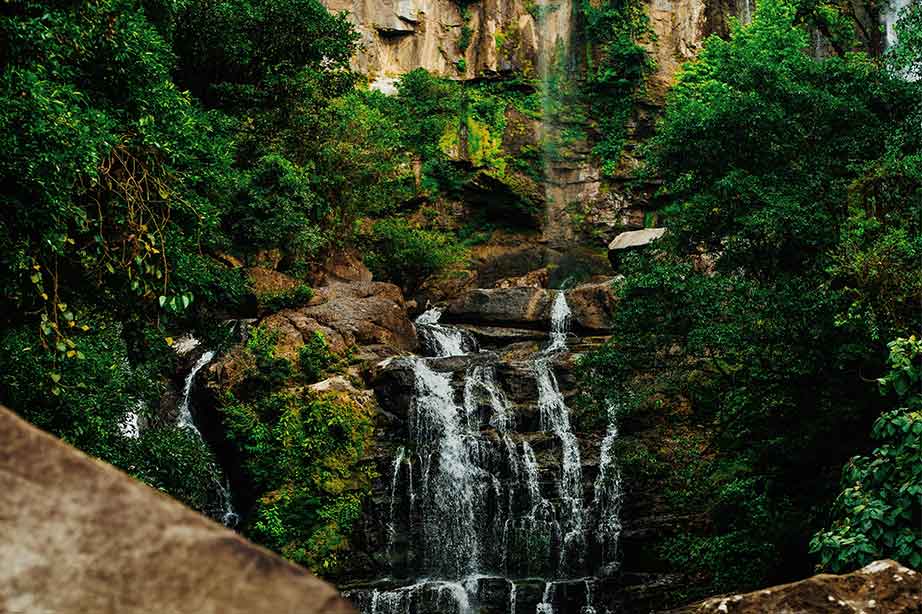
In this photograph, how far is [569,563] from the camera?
1605cm

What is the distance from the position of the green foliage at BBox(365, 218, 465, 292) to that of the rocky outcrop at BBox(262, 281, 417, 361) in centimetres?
406

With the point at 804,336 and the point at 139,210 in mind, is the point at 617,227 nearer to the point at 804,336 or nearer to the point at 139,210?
the point at 804,336

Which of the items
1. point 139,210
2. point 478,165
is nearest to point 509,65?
point 478,165

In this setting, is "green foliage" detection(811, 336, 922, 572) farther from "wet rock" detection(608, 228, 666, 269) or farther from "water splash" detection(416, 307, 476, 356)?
"wet rock" detection(608, 228, 666, 269)

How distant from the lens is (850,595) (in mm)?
3299

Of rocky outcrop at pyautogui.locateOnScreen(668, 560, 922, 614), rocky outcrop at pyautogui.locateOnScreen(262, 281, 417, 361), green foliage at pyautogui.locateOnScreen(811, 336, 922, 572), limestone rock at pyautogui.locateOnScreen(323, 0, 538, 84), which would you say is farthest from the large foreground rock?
limestone rock at pyautogui.locateOnScreen(323, 0, 538, 84)

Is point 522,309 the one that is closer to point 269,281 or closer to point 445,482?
point 269,281

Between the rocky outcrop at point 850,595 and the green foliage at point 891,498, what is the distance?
130 inches

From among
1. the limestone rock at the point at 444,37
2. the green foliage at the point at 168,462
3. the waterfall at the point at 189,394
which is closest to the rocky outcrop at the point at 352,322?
the waterfall at the point at 189,394

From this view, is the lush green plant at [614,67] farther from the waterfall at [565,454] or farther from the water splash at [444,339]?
the waterfall at [565,454]

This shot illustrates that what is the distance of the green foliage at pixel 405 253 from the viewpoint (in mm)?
26062

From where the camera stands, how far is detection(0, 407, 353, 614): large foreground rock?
4.34 feet

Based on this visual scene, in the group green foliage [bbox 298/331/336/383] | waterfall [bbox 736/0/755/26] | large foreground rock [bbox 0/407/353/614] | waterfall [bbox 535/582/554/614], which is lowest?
waterfall [bbox 535/582/554/614]

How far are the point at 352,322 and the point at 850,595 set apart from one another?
1729 cm
